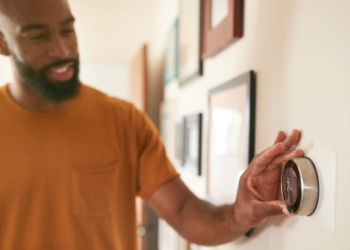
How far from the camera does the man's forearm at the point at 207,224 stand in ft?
2.01

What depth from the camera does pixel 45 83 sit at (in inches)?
29.2

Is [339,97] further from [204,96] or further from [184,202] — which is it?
[204,96]

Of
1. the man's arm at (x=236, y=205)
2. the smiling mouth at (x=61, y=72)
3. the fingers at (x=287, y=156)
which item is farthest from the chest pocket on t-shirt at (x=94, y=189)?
the fingers at (x=287, y=156)

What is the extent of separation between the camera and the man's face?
2.26 feet

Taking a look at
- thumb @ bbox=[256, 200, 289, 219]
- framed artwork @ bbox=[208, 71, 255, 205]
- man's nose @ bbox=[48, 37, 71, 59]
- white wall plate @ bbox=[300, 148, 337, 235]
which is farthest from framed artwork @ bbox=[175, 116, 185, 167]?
white wall plate @ bbox=[300, 148, 337, 235]

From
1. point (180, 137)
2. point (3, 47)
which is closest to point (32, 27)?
point (3, 47)

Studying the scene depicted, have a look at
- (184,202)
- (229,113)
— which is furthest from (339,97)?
(184,202)

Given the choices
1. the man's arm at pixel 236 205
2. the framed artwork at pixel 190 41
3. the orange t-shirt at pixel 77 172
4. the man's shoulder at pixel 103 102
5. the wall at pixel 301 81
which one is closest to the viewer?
the wall at pixel 301 81

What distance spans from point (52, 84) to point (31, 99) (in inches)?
3.2

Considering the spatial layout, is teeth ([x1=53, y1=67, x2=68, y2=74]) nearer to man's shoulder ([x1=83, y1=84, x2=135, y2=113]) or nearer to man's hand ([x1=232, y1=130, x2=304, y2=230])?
man's shoulder ([x1=83, y1=84, x2=135, y2=113])

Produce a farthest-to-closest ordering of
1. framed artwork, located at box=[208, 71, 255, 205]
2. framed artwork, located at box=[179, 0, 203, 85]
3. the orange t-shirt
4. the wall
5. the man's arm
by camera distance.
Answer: framed artwork, located at box=[179, 0, 203, 85] → the orange t-shirt → framed artwork, located at box=[208, 71, 255, 205] → the man's arm → the wall

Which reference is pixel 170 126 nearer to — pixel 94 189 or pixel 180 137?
pixel 180 137

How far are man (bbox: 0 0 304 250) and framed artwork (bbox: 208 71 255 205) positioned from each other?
78 millimetres

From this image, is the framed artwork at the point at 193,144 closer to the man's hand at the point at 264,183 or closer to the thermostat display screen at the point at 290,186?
the man's hand at the point at 264,183
